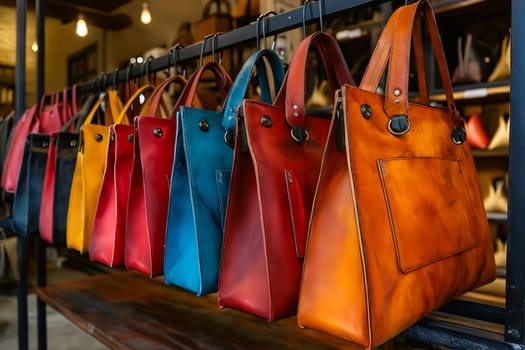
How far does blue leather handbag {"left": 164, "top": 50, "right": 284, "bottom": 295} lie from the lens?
0.72 metres

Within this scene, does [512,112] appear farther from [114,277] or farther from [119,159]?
[114,277]

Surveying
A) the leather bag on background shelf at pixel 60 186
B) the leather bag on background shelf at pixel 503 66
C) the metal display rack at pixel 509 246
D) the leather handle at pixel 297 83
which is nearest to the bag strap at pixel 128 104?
the leather bag on background shelf at pixel 60 186

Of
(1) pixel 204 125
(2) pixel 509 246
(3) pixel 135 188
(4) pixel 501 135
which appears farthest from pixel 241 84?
(4) pixel 501 135

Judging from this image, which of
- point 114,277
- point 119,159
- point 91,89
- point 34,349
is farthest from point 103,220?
point 34,349

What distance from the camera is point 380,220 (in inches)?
21.1

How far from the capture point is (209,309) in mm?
1208

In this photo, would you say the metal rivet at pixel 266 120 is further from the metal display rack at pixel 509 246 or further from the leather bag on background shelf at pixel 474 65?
the leather bag on background shelf at pixel 474 65

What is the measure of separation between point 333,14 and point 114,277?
4.02ft

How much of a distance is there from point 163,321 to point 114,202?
1.20ft

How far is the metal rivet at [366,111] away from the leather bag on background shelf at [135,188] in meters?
0.42

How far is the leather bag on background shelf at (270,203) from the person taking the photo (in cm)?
61

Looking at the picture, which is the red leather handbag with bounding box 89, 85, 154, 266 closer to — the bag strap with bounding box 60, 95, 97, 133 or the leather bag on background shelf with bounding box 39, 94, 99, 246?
the leather bag on background shelf with bounding box 39, 94, 99, 246

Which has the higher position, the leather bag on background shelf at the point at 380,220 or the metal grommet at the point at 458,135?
the metal grommet at the point at 458,135

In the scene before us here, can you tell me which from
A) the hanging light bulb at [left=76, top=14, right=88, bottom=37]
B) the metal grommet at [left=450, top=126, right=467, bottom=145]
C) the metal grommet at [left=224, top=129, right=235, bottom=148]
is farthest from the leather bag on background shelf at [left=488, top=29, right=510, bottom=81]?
the hanging light bulb at [left=76, top=14, right=88, bottom=37]
